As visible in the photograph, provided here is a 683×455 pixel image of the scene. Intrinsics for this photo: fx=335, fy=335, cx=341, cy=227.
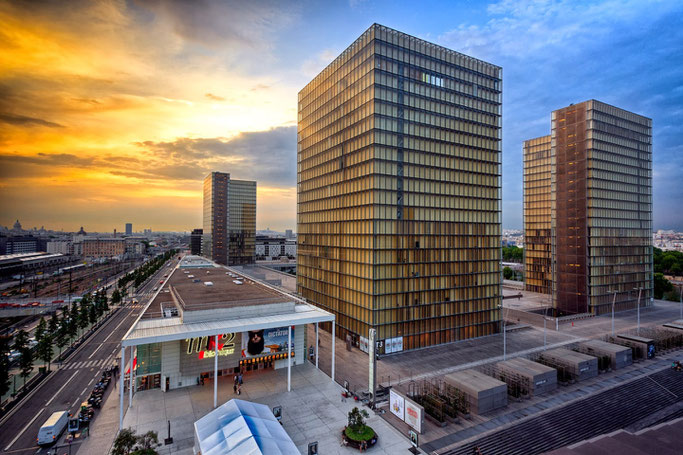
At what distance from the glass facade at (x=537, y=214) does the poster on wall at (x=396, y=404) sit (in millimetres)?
95284

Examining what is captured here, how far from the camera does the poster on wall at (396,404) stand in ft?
124

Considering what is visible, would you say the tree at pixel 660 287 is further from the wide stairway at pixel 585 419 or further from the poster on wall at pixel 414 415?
the poster on wall at pixel 414 415

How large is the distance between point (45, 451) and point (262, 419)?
856 inches

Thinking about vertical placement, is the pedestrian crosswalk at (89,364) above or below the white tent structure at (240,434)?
below

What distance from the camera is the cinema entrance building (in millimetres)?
41875

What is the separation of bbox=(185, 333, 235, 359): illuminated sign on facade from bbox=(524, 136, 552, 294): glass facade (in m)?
106

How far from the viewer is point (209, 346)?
45.0 metres

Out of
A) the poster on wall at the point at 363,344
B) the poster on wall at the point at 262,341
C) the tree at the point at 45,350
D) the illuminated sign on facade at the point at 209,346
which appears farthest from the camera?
the poster on wall at the point at 363,344

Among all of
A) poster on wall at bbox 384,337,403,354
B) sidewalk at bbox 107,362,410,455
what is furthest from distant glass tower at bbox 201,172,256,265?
sidewalk at bbox 107,362,410,455

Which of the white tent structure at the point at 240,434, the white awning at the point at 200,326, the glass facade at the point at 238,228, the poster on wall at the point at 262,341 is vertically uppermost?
the glass facade at the point at 238,228

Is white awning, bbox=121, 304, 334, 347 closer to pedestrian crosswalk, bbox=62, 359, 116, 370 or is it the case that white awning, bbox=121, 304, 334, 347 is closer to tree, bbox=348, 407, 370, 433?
tree, bbox=348, 407, 370, 433

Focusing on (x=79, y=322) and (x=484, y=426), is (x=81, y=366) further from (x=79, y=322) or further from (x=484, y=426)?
(x=484, y=426)

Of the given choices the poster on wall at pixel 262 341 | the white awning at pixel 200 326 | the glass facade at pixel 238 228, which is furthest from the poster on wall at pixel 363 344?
the glass facade at pixel 238 228

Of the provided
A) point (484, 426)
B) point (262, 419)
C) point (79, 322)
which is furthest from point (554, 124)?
point (79, 322)
